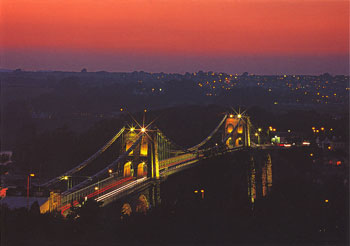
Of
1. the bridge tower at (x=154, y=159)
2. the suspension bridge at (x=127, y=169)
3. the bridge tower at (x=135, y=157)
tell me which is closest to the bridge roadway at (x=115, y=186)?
the suspension bridge at (x=127, y=169)

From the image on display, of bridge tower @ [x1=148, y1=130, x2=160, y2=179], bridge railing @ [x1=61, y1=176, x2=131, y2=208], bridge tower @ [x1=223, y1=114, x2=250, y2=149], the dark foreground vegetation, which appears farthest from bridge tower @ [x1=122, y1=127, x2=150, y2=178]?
bridge tower @ [x1=223, y1=114, x2=250, y2=149]

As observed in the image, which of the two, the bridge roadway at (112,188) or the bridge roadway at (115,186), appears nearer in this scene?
the bridge roadway at (112,188)

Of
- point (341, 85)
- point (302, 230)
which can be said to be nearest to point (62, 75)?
point (341, 85)

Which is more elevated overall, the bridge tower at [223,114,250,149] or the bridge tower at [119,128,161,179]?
the bridge tower at [223,114,250,149]

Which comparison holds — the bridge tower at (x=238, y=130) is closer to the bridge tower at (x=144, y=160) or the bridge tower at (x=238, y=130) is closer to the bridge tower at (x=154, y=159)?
the bridge tower at (x=144, y=160)

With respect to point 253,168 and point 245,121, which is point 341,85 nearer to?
point 245,121

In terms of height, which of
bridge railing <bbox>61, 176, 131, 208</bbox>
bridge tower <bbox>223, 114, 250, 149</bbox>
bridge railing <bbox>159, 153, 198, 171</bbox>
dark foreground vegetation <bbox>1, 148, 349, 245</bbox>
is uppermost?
bridge tower <bbox>223, 114, 250, 149</bbox>

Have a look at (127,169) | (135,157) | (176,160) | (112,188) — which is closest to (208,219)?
(112,188)

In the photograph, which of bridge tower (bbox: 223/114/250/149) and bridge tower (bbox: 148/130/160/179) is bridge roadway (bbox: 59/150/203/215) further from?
bridge tower (bbox: 223/114/250/149)

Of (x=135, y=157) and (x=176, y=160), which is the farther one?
(x=176, y=160)

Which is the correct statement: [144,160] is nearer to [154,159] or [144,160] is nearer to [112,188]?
[154,159]

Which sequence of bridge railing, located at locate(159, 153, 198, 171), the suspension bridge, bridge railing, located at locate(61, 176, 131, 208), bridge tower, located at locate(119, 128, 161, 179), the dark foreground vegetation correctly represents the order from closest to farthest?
the dark foreground vegetation
bridge railing, located at locate(61, 176, 131, 208)
the suspension bridge
bridge tower, located at locate(119, 128, 161, 179)
bridge railing, located at locate(159, 153, 198, 171)
